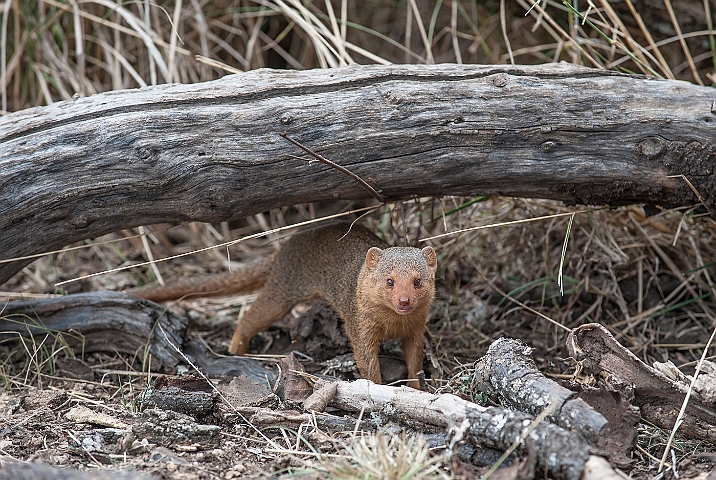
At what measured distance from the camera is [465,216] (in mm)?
4191

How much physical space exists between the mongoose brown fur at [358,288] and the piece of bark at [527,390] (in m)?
0.54

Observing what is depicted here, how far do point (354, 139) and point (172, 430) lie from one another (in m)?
1.36

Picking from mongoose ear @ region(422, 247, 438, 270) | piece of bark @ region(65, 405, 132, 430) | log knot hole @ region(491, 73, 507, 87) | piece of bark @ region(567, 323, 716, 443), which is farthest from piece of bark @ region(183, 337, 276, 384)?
log knot hole @ region(491, 73, 507, 87)

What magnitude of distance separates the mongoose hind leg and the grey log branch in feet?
3.31

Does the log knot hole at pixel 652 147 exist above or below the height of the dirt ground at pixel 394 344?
above

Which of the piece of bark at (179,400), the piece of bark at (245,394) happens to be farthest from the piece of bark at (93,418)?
the piece of bark at (245,394)

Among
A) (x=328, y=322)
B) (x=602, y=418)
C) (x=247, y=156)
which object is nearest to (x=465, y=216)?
(x=328, y=322)

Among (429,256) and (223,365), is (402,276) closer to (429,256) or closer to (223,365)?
(429,256)

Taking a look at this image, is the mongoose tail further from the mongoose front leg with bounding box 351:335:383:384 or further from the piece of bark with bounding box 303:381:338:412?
the piece of bark with bounding box 303:381:338:412

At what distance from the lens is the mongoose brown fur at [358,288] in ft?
10.5

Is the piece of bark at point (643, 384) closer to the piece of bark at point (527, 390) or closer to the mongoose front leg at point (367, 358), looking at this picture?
the piece of bark at point (527, 390)

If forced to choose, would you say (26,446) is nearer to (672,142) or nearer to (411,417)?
(411,417)

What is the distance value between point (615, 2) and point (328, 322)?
2.56 m

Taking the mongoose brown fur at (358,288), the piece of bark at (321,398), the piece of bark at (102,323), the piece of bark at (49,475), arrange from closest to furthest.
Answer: the piece of bark at (49,475) → the piece of bark at (321,398) → the mongoose brown fur at (358,288) → the piece of bark at (102,323)
